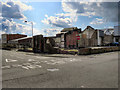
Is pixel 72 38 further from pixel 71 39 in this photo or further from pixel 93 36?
pixel 93 36

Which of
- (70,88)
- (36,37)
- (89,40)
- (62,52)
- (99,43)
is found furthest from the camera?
(99,43)

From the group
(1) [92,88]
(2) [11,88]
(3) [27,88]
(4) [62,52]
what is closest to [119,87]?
(1) [92,88]

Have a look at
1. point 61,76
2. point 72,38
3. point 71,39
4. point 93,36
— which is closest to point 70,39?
point 71,39

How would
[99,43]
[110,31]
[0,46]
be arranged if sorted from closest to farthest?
[99,43] < [0,46] < [110,31]

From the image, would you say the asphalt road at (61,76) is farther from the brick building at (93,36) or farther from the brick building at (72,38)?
the brick building at (93,36)

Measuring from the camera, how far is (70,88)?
12.4 feet

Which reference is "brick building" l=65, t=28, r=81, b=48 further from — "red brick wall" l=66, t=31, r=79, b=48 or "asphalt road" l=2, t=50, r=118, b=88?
"asphalt road" l=2, t=50, r=118, b=88

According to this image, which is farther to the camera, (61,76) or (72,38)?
(72,38)

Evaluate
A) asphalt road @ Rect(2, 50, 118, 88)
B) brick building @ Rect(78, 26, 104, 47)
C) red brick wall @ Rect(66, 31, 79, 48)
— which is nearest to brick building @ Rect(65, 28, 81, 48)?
red brick wall @ Rect(66, 31, 79, 48)

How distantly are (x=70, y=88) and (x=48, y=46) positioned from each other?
58.2ft

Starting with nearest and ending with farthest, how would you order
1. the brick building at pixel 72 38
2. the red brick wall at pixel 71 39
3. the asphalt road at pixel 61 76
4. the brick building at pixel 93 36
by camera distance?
the asphalt road at pixel 61 76
the red brick wall at pixel 71 39
the brick building at pixel 72 38
the brick building at pixel 93 36

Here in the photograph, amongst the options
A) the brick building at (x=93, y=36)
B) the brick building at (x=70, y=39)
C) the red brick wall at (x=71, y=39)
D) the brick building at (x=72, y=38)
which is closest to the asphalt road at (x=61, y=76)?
the brick building at (x=70, y=39)

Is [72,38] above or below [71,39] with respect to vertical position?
above

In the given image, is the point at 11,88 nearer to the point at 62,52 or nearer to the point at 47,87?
the point at 47,87
